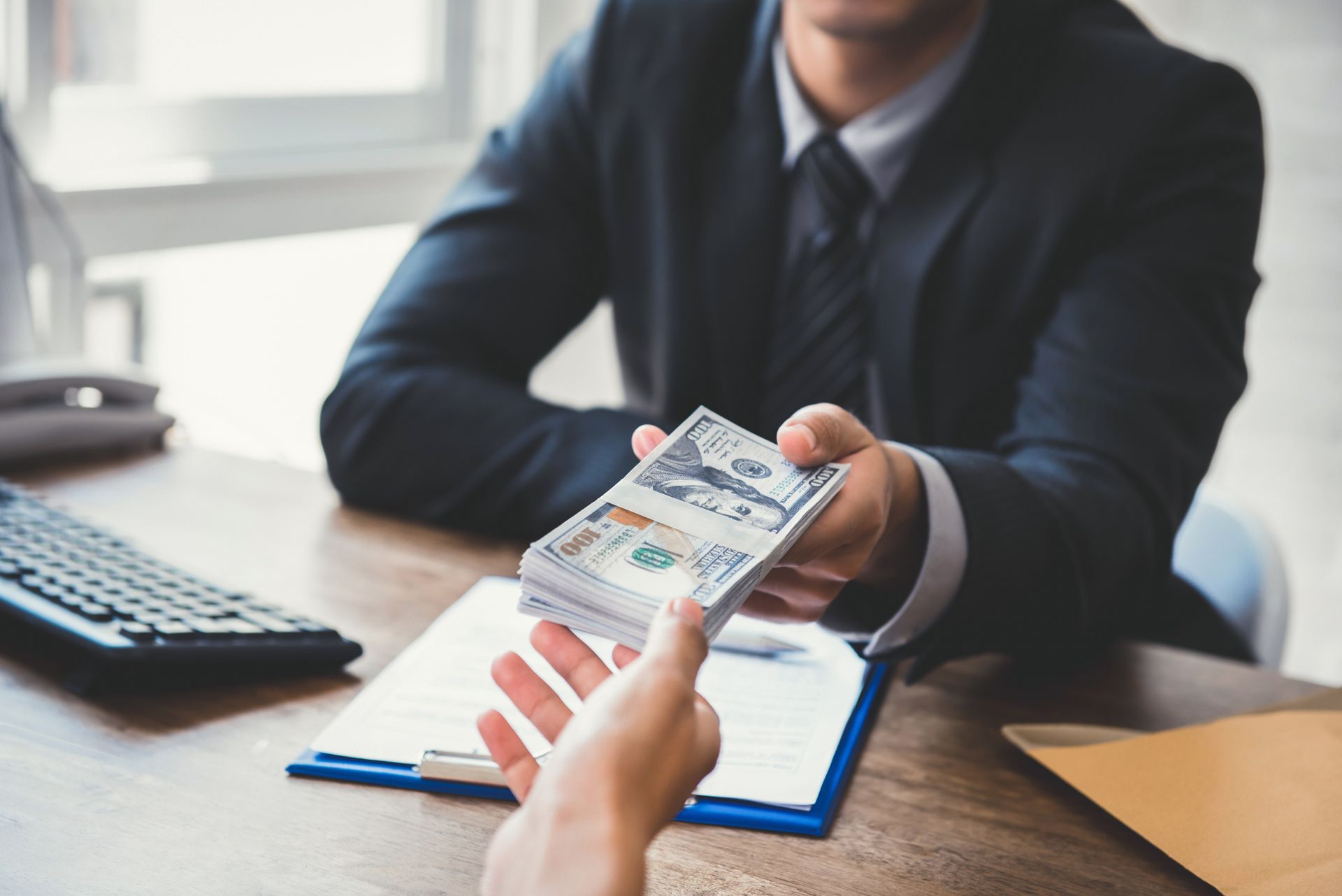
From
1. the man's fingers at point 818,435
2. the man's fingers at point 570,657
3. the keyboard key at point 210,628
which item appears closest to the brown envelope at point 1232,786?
the man's fingers at point 818,435

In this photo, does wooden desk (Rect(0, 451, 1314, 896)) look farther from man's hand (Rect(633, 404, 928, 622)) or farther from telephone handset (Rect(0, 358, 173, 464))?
telephone handset (Rect(0, 358, 173, 464))

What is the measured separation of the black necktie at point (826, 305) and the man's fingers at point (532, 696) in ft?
2.71

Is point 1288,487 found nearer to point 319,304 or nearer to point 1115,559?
point 1115,559

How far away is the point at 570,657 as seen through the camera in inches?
25.4


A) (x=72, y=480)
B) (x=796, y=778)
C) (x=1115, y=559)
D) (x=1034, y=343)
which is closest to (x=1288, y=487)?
(x=1034, y=343)

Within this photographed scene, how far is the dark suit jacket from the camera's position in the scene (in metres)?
1.06

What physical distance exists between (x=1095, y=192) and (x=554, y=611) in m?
0.86

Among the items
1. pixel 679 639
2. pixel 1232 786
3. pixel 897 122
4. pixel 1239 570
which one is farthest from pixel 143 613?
pixel 1239 570

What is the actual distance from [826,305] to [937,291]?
14 cm

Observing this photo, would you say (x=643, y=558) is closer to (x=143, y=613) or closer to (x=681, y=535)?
(x=681, y=535)

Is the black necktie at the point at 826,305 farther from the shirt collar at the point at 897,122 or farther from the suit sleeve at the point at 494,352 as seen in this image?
the suit sleeve at the point at 494,352

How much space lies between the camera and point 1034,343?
49.9 inches

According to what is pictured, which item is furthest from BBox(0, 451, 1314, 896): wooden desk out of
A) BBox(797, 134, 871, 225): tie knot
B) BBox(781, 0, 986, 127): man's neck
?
BBox(781, 0, 986, 127): man's neck

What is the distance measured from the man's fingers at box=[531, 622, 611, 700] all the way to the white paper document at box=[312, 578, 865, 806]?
4.2 inches
